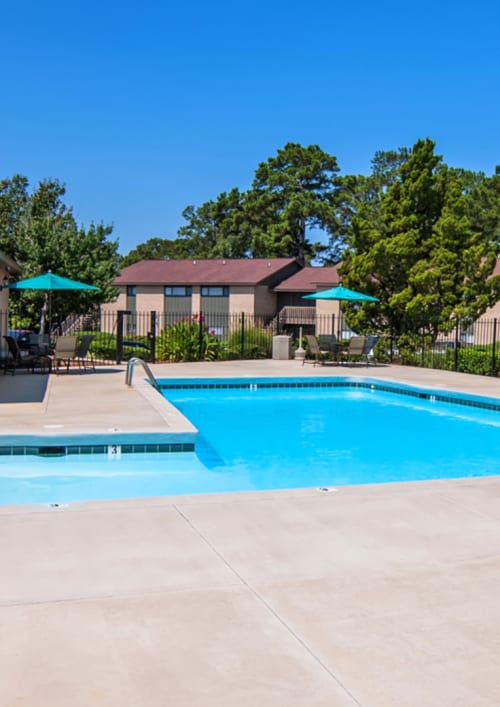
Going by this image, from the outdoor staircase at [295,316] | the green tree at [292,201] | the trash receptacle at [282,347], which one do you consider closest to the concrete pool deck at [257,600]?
the trash receptacle at [282,347]

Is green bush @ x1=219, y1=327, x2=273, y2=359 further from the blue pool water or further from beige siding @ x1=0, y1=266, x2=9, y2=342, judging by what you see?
the blue pool water

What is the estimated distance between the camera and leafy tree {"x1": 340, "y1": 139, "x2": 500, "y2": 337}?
21156mm

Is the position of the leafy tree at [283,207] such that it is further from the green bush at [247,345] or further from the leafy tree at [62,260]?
the green bush at [247,345]

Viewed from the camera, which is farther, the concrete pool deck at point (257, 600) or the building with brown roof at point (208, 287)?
the building with brown roof at point (208, 287)

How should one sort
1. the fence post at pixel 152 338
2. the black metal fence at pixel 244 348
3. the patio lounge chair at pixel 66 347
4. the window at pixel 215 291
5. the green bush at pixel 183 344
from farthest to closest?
the window at pixel 215 291 → the green bush at pixel 183 344 → the fence post at pixel 152 338 → the black metal fence at pixel 244 348 → the patio lounge chair at pixel 66 347

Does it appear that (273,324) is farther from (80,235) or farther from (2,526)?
(2,526)

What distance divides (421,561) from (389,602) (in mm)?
755

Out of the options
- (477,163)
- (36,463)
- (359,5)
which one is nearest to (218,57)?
(359,5)

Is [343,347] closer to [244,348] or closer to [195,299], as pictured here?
[244,348]

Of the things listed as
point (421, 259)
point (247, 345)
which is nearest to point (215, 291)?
point (247, 345)

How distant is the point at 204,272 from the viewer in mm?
43906

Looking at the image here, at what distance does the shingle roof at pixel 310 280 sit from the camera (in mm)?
39525

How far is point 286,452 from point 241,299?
32.1 m

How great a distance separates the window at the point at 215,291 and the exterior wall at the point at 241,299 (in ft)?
1.23
